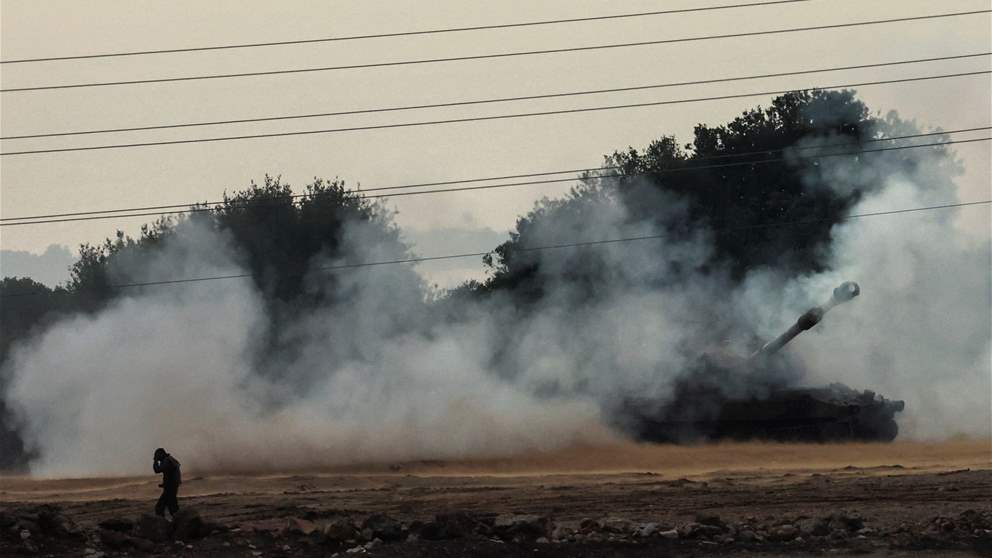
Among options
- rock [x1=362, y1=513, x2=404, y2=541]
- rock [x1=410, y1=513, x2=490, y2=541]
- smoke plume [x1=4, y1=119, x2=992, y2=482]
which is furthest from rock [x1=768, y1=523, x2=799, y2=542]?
smoke plume [x1=4, y1=119, x2=992, y2=482]

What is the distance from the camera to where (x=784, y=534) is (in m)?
20.0

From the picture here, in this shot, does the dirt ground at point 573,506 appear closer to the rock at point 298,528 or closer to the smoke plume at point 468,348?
the rock at point 298,528

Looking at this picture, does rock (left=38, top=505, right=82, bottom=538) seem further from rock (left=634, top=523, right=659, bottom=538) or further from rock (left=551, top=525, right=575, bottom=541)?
rock (left=634, top=523, right=659, bottom=538)

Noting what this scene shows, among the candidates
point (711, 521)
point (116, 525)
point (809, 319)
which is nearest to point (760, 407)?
point (809, 319)

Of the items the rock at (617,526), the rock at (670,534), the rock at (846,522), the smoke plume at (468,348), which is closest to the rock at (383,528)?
the rock at (617,526)

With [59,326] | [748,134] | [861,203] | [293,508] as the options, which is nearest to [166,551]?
[293,508]

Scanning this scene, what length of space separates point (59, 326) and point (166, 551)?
23.9 meters

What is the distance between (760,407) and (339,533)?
64.4 ft

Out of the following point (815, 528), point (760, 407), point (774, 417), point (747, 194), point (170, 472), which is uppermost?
point (747, 194)

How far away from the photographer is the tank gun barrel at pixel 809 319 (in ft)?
119

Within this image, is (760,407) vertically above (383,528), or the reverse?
(760,407)

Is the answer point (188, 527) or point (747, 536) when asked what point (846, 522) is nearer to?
point (747, 536)

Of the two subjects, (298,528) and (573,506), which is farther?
(573,506)

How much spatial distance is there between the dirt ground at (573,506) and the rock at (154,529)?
0.14 ft
